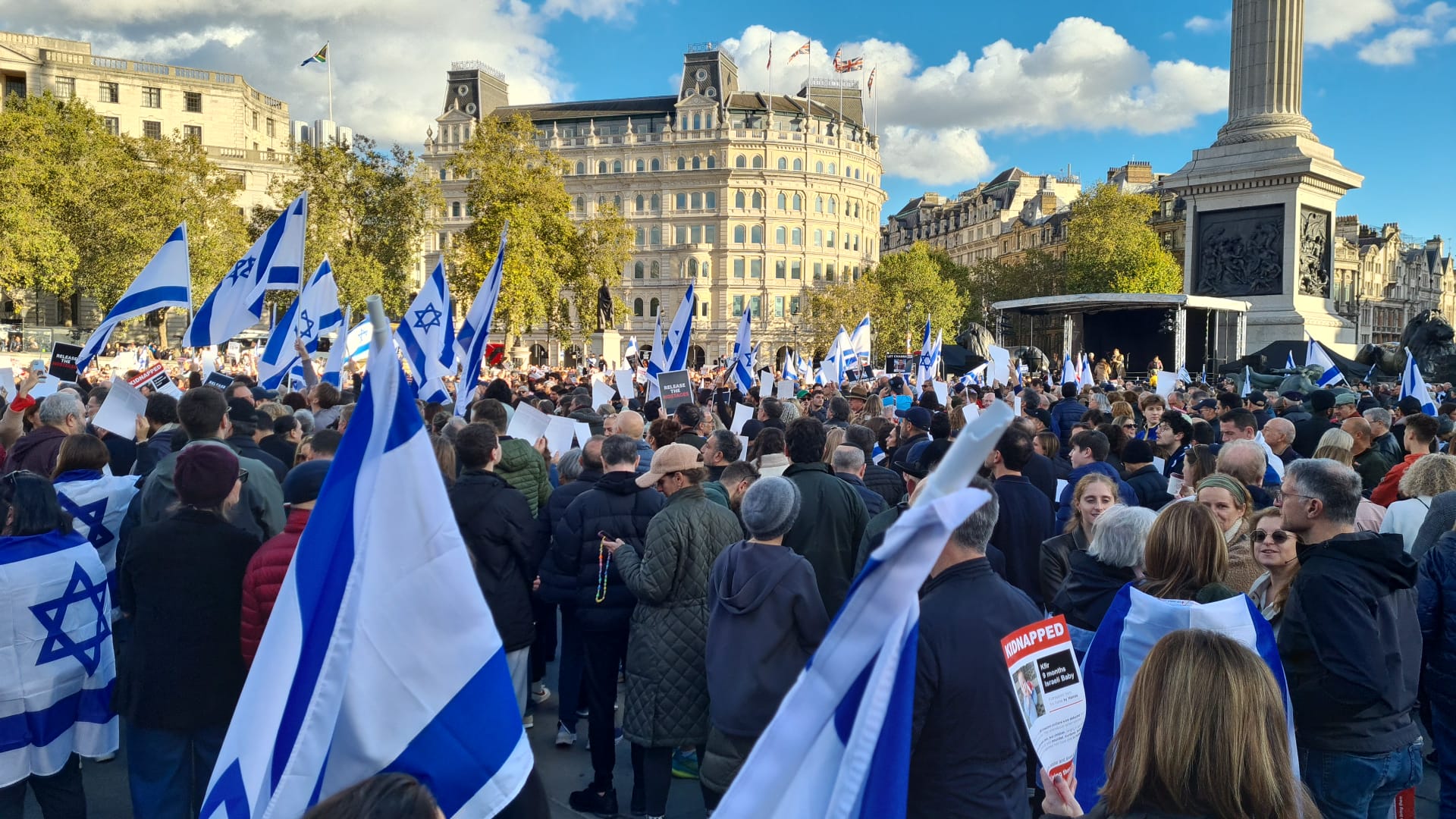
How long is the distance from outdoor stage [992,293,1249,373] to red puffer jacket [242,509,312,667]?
96.7ft

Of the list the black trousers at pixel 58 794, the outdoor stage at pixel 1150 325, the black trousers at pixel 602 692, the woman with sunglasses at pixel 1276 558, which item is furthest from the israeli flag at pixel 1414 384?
the outdoor stage at pixel 1150 325

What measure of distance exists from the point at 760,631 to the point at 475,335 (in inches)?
261

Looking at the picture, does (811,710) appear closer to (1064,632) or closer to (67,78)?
(1064,632)

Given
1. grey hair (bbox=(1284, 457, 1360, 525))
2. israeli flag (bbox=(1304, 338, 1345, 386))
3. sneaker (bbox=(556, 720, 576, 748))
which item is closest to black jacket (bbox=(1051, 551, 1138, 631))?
grey hair (bbox=(1284, 457, 1360, 525))

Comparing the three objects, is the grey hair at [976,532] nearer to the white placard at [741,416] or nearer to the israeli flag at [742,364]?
the white placard at [741,416]

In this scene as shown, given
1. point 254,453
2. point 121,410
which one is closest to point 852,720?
point 254,453

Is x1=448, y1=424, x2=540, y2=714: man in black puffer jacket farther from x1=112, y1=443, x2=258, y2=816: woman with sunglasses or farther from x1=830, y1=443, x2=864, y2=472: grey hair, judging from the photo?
x1=830, y1=443, x2=864, y2=472: grey hair

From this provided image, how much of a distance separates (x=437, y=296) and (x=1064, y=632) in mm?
8905

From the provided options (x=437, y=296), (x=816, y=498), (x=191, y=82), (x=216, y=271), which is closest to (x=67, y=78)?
(x=191, y=82)

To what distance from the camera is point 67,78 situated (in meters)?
65.6

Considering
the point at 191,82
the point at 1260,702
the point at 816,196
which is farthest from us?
the point at 816,196

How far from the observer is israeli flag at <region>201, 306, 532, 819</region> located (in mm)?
2238

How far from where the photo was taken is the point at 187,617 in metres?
4.34

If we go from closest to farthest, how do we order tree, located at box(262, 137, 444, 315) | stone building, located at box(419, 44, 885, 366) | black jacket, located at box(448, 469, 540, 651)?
1. black jacket, located at box(448, 469, 540, 651)
2. tree, located at box(262, 137, 444, 315)
3. stone building, located at box(419, 44, 885, 366)
